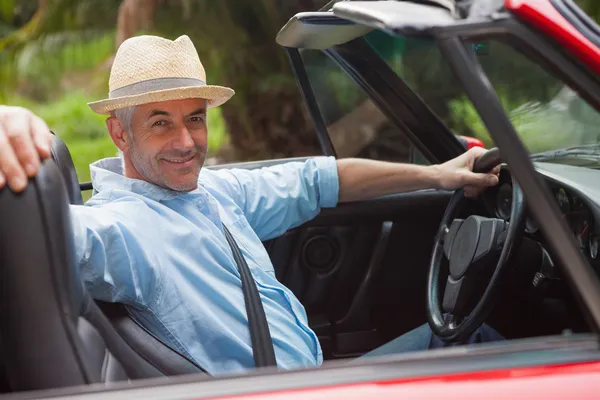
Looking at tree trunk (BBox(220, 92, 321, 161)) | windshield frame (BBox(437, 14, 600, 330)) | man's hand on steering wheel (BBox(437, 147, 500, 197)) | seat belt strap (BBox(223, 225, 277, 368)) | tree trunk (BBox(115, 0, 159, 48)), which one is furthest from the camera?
tree trunk (BBox(220, 92, 321, 161))

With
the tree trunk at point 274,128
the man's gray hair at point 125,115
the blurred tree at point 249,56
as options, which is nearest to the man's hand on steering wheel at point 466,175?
the man's gray hair at point 125,115

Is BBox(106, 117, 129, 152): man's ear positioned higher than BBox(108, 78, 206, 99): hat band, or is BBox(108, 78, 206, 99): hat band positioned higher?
BBox(108, 78, 206, 99): hat band

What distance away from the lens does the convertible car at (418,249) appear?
1.38 meters

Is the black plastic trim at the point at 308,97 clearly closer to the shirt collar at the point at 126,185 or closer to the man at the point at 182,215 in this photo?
the man at the point at 182,215

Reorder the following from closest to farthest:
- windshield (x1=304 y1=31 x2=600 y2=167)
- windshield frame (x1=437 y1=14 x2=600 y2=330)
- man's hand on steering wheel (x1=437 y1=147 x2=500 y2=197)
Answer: windshield frame (x1=437 y1=14 x2=600 y2=330), windshield (x1=304 y1=31 x2=600 y2=167), man's hand on steering wheel (x1=437 y1=147 x2=500 y2=197)

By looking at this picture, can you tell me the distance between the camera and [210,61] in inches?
260

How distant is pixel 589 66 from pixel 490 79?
0.55 ft

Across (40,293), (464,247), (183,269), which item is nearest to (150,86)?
(183,269)

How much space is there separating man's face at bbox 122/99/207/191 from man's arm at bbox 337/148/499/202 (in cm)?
64

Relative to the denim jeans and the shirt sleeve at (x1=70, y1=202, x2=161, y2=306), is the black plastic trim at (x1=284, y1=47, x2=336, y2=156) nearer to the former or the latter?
the denim jeans

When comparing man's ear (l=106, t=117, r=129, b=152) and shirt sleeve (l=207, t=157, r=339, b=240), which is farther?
shirt sleeve (l=207, t=157, r=339, b=240)

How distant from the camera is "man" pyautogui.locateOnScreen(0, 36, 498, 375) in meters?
1.90

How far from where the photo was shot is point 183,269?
2010 millimetres

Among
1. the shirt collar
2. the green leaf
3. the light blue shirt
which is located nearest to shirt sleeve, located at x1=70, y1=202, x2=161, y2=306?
the light blue shirt
